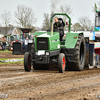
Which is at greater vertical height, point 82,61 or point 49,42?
point 49,42

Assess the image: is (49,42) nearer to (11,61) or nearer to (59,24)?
(59,24)

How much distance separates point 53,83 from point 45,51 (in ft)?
8.35

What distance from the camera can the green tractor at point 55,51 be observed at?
9016mm

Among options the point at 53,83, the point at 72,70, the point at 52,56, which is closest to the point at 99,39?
the point at 72,70

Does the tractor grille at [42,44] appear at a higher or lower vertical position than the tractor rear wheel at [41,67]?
higher

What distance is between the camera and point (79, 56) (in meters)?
9.84

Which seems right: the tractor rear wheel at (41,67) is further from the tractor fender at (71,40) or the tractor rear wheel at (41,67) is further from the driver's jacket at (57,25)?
the driver's jacket at (57,25)

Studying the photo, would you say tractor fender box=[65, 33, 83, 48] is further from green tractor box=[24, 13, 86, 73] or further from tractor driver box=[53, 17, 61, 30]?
tractor driver box=[53, 17, 61, 30]

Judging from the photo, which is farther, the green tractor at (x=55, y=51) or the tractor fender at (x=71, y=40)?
the tractor fender at (x=71, y=40)

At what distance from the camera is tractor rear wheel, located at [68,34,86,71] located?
9594 millimetres

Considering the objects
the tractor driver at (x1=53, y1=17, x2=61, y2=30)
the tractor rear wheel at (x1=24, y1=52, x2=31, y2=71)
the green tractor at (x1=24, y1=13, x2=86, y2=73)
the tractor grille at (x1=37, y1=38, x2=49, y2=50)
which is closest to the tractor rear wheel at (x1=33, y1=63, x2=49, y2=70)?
the green tractor at (x1=24, y1=13, x2=86, y2=73)

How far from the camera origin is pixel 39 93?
5.32 metres

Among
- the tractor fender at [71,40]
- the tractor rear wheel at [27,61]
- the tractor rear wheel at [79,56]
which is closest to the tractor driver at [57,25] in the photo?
the tractor fender at [71,40]

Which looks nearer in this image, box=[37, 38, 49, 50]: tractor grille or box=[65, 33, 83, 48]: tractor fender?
box=[37, 38, 49, 50]: tractor grille
